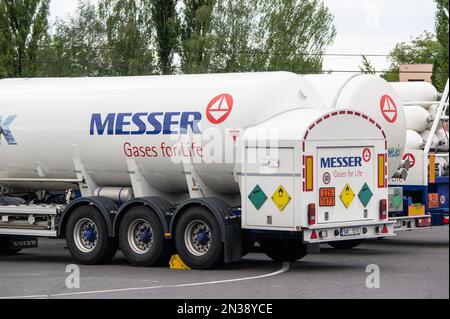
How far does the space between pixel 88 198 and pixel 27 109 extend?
2265mm

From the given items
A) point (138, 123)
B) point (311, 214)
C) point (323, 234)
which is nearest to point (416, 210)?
point (323, 234)

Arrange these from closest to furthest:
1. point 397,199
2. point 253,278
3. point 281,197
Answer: point 253,278, point 281,197, point 397,199

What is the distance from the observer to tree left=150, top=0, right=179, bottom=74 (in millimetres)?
53156

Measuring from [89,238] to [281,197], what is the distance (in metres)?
4.02

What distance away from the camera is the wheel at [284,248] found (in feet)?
69.0

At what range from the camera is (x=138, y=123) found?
20812 mm

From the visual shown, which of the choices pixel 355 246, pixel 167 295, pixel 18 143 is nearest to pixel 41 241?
pixel 18 143

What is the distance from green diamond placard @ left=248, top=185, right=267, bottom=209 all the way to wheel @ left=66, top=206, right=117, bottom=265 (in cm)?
303

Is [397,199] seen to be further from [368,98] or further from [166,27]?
[166,27]

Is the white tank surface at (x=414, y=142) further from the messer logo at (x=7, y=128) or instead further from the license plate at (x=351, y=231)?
the messer logo at (x=7, y=128)

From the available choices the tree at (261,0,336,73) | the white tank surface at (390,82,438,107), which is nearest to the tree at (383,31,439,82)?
the tree at (261,0,336,73)

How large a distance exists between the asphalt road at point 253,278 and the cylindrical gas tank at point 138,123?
1635 millimetres

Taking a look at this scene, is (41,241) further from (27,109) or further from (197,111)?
(197,111)
